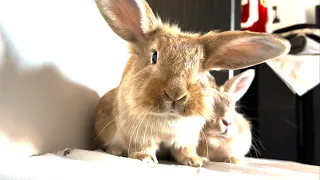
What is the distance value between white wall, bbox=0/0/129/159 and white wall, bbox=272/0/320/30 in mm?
1291

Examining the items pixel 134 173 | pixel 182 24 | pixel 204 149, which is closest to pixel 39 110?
pixel 134 173

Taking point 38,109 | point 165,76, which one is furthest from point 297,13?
point 38,109

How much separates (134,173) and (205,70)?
0.38 meters

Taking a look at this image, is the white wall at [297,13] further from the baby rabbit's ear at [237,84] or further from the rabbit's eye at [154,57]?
the rabbit's eye at [154,57]

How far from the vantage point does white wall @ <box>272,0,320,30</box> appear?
2.24m

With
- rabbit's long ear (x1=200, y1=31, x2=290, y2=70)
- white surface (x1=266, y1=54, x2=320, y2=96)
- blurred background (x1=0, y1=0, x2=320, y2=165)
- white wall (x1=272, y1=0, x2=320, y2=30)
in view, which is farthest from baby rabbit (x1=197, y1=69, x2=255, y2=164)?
white wall (x1=272, y1=0, x2=320, y2=30)

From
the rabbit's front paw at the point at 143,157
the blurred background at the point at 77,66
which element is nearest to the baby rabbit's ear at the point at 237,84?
the blurred background at the point at 77,66

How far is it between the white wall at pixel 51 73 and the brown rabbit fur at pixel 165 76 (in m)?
0.12

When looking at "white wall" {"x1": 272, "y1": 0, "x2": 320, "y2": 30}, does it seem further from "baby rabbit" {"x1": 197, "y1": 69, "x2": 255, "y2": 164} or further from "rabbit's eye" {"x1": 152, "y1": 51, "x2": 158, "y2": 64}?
"rabbit's eye" {"x1": 152, "y1": 51, "x2": 158, "y2": 64}

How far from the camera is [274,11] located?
2125mm

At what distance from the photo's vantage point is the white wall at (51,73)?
34.9 inches

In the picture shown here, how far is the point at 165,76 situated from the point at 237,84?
0.51 m

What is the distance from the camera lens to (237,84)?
135 centimetres

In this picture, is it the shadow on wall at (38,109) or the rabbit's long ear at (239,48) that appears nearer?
the shadow on wall at (38,109)
